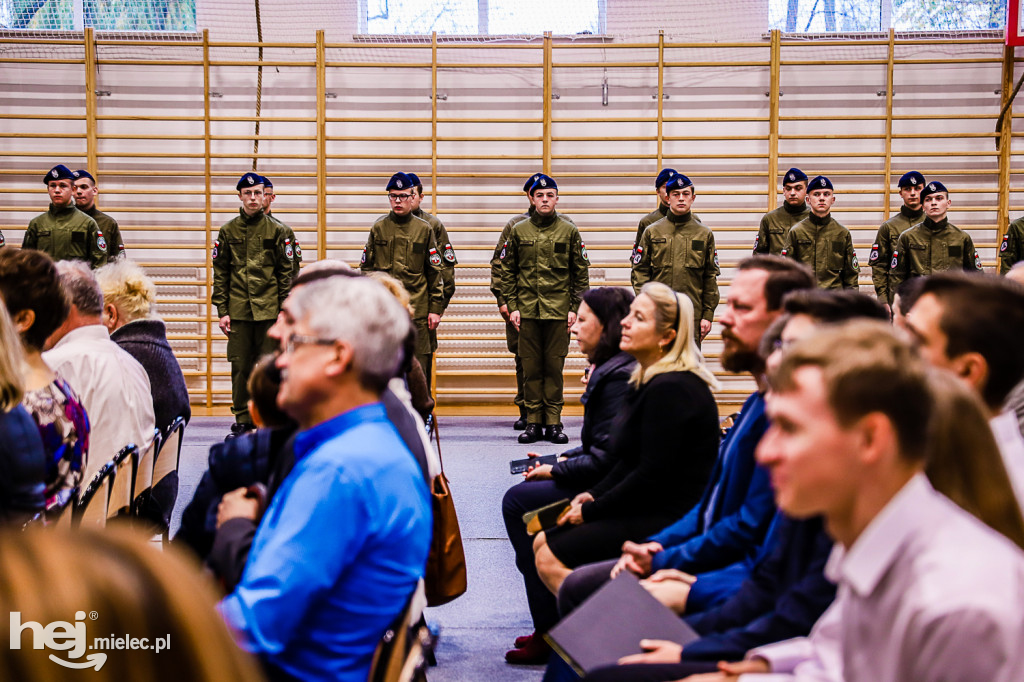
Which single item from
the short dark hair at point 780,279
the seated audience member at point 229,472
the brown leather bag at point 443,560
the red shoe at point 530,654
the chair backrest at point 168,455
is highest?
the short dark hair at point 780,279

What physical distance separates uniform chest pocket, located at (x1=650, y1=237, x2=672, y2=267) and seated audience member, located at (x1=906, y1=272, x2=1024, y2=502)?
5.24 m

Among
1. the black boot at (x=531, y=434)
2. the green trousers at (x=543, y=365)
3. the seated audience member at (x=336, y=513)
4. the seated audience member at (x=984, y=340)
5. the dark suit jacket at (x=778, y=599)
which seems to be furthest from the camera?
the green trousers at (x=543, y=365)

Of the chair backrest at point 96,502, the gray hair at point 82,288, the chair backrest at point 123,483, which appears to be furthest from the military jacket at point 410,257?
the chair backrest at point 96,502

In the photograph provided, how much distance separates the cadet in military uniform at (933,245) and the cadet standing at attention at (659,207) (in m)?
1.84

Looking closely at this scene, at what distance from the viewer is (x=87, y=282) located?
9.12ft

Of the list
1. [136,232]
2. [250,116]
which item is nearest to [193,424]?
[136,232]

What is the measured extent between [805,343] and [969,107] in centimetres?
772

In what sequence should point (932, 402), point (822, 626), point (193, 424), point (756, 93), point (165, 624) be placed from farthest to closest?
point (756, 93) < point (193, 424) < point (822, 626) < point (932, 402) < point (165, 624)

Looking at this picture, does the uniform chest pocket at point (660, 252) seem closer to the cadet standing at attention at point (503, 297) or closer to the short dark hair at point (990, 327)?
the cadet standing at attention at point (503, 297)

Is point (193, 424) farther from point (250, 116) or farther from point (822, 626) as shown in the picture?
point (822, 626)

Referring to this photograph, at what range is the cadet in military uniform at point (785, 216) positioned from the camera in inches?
283

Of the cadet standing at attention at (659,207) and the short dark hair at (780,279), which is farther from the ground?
the cadet standing at attention at (659,207)

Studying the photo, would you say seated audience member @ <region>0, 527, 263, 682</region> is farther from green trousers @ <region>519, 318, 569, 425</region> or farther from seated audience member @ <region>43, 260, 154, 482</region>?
green trousers @ <region>519, 318, 569, 425</region>

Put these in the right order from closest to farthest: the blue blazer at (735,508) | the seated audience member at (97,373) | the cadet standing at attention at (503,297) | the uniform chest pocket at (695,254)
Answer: the blue blazer at (735,508)
the seated audience member at (97,373)
the cadet standing at attention at (503,297)
the uniform chest pocket at (695,254)
